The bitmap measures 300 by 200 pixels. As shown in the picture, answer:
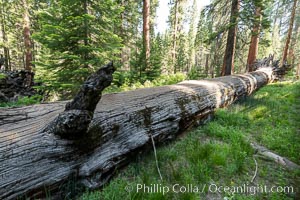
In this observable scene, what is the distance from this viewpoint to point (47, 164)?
1.56 metres

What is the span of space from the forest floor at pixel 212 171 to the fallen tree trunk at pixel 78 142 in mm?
224

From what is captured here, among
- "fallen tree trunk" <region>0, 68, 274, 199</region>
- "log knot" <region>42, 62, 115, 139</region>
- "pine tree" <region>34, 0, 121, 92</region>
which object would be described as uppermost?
"pine tree" <region>34, 0, 121, 92</region>

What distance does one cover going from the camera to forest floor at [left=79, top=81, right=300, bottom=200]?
6.31 ft

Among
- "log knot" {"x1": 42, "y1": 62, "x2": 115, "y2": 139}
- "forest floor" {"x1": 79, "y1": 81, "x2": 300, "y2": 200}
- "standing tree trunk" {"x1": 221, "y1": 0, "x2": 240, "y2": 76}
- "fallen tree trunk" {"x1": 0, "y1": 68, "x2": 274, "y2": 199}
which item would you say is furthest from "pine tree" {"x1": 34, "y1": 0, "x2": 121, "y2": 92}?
"standing tree trunk" {"x1": 221, "y1": 0, "x2": 240, "y2": 76}

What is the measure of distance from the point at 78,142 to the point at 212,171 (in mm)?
1833

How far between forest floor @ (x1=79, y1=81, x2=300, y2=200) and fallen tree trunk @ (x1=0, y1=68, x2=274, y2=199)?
0.22 metres

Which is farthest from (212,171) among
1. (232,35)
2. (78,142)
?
(232,35)

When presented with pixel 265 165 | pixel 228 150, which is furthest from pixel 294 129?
pixel 228 150

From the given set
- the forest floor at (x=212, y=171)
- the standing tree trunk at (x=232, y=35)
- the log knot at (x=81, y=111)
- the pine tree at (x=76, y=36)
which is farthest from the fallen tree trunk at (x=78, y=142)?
the standing tree trunk at (x=232, y=35)

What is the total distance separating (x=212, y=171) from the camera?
237 cm

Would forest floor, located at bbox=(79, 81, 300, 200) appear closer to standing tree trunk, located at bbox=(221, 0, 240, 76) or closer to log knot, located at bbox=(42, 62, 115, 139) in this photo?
→ log knot, located at bbox=(42, 62, 115, 139)

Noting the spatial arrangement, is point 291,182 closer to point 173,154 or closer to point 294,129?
point 173,154

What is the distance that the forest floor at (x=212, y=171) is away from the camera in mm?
1924

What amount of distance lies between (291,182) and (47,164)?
10.1 ft
